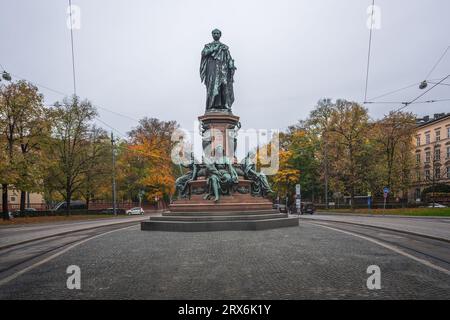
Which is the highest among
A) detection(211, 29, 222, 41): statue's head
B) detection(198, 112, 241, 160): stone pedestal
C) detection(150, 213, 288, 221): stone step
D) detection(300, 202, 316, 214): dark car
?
detection(211, 29, 222, 41): statue's head

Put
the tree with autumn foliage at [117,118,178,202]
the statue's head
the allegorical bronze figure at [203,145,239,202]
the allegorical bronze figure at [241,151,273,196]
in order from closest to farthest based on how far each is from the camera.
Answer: the allegorical bronze figure at [203,145,239,202]
the allegorical bronze figure at [241,151,273,196]
the statue's head
the tree with autumn foliage at [117,118,178,202]

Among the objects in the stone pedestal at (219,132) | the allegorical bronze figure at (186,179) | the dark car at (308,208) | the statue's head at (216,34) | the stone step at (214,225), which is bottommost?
the dark car at (308,208)

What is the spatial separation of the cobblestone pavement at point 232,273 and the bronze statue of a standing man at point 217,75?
1090cm

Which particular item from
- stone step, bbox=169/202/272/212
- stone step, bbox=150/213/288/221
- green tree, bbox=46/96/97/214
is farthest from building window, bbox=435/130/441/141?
stone step, bbox=150/213/288/221

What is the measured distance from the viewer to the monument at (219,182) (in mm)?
15256

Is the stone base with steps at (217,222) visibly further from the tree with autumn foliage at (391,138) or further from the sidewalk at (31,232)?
the tree with autumn foliage at (391,138)

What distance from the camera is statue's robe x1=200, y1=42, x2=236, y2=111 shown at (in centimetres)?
2012

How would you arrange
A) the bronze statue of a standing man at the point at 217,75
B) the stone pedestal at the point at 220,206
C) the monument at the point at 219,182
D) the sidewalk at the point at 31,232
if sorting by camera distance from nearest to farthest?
the sidewalk at the point at 31,232, the stone pedestal at the point at 220,206, the monument at the point at 219,182, the bronze statue of a standing man at the point at 217,75

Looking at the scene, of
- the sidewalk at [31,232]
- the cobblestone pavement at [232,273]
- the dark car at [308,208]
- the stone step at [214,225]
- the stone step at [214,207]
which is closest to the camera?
the cobblestone pavement at [232,273]

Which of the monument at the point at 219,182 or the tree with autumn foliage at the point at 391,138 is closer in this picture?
the monument at the point at 219,182

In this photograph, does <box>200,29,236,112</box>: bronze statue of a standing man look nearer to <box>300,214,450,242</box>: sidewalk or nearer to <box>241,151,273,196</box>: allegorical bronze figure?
<box>241,151,273,196</box>: allegorical bronze figure

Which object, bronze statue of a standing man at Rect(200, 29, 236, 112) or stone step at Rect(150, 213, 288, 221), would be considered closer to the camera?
stone step at Rect(150, 213, 288, 221)

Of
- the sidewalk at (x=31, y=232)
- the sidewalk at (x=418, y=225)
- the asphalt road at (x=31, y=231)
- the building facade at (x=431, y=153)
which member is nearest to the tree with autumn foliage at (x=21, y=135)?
the asphalt road at (x=31, y=231)
